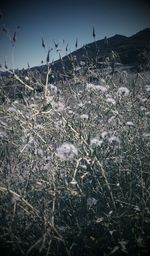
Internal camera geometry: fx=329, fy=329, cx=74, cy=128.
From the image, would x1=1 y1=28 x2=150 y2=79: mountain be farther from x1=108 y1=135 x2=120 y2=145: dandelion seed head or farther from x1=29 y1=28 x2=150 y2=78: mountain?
x1=108 y1=135 x2=120 y2=145: dandelion seed head

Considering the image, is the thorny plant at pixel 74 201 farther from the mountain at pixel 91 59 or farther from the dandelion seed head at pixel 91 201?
the mountain at pixel 91 59

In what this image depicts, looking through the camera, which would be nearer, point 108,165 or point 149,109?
point 108,165

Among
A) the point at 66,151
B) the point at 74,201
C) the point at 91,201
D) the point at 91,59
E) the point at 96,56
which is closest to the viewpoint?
the point at 66,151

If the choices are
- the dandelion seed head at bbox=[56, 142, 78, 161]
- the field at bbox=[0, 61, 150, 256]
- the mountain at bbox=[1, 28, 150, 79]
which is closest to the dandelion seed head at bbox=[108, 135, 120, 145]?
the field at bbox=[0, 61, 150, 256]

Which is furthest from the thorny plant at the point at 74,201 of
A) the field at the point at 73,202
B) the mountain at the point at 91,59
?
the mountain at the point at 91,59

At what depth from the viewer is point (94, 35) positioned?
319 cm

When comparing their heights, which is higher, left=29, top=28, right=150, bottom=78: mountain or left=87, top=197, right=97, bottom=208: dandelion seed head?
left=29, top=28, right=150, bottom=78: mountain

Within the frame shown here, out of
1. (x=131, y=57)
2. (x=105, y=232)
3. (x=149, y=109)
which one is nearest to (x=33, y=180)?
(x=105, y=232)

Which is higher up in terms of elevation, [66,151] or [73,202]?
[66,151]

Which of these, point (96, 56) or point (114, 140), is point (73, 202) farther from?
point (96, 56)

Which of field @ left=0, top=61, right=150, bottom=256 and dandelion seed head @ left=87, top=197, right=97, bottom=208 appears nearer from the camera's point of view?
field @ left=0, top=61, right=150, bottom=256

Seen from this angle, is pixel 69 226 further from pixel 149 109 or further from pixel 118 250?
pixel 149 109

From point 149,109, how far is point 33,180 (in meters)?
1.81

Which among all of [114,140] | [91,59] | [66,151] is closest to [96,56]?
[91,59]
